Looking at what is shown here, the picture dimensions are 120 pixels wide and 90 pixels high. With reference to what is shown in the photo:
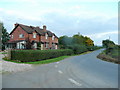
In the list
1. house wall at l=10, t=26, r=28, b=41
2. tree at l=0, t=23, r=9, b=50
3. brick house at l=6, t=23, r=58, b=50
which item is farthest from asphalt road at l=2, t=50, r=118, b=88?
tree at l=0, t=23, r=9, b=50

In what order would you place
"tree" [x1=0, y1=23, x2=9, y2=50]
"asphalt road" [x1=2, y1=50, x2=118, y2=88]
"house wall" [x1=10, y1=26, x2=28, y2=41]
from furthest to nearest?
"tree" [x1=0, y1=23, x2=9, y2=50], "house wall" [x1=10, y1=26, x2=28, y2=41], "asphalt road" [x1=2, y1=50, x2=118, y2=88]

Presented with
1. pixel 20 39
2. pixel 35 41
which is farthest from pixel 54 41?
pixel 20 39

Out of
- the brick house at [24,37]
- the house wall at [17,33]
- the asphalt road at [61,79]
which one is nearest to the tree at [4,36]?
the brick house at [24,37]

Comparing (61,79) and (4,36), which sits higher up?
(4,36)

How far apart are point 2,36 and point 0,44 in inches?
116

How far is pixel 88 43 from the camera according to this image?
187ft

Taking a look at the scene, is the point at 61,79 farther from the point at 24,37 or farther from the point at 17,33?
the point at 17,33

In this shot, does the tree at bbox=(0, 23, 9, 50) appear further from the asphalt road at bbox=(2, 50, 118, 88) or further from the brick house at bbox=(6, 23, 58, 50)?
the asphalt road at bbox=(2, 50, 118, 88)

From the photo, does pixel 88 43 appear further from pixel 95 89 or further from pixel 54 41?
pixel 95 89

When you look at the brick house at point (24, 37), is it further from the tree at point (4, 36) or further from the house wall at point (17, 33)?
the tree at point (4, 36)

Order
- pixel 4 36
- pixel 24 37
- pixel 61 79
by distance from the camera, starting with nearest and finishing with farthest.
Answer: pixel 61 79 < pixel 24 37 < pixel 4 36

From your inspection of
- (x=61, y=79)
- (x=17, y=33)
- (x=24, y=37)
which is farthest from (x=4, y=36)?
(x=61, y=79)

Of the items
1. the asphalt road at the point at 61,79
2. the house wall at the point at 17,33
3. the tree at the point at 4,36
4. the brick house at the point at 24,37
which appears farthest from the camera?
the tree at the point at 4,36

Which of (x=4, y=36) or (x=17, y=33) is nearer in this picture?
(x=17, y=33)
